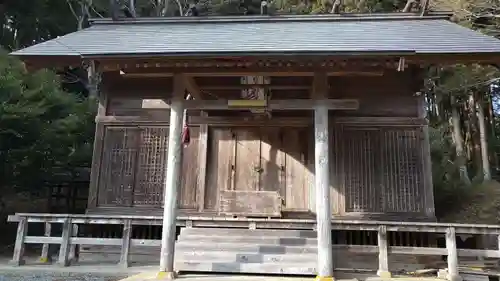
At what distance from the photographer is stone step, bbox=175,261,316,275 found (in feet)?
19.5

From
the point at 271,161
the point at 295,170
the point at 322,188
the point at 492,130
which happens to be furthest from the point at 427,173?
the point at 492,130

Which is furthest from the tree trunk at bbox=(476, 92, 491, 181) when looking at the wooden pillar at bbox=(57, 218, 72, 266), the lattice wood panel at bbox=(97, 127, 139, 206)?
the wooden pillar at bbox=(57, 218, 72, 266)

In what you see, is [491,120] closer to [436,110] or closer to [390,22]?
[436,110]

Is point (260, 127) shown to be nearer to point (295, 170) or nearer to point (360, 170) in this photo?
point (295, 170)

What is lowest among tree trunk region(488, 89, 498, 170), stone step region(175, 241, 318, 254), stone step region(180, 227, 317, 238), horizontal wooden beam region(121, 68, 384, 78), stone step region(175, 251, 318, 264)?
stone step region(175, 251, 318, 264)

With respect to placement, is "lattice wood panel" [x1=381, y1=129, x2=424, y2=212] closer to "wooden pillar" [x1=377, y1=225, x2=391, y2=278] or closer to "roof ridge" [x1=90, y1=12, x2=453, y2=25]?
"wooden pillar" [x1=377, y1=225, x2=391, y2=278]

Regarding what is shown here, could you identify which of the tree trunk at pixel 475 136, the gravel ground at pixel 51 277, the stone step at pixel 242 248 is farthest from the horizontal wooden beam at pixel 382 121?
the tree trunk at pixel 475 136

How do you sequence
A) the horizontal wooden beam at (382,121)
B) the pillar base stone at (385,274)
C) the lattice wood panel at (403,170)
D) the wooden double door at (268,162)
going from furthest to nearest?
the wooden double door at (268,162)
the horizontal wooden beam at (382,121)
the lattice wood panel at (403,170)
the pillar base stone at (385,274)

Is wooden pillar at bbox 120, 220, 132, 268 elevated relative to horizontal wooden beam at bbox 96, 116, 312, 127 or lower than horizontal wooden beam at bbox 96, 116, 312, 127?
lower

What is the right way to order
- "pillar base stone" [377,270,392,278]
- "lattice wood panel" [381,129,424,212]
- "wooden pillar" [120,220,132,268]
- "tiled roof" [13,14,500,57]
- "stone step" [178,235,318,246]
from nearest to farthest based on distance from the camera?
1. "tiled roof" [13,14,500,57]
2. "pillar base stone" [377,270,392,278]
3. "stone step" [178,235,318,246]
4. "wooden pillar" [120,220,132,268]
5. "lattice wood panel" [381,129,424,212]

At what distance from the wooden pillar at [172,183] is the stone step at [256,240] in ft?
2.45

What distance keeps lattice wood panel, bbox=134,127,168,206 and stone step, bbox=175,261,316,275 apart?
101 inches

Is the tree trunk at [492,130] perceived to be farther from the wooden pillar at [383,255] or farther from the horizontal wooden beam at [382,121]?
the wooden pillar at [383,255]

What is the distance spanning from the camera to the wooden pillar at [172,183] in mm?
5738
